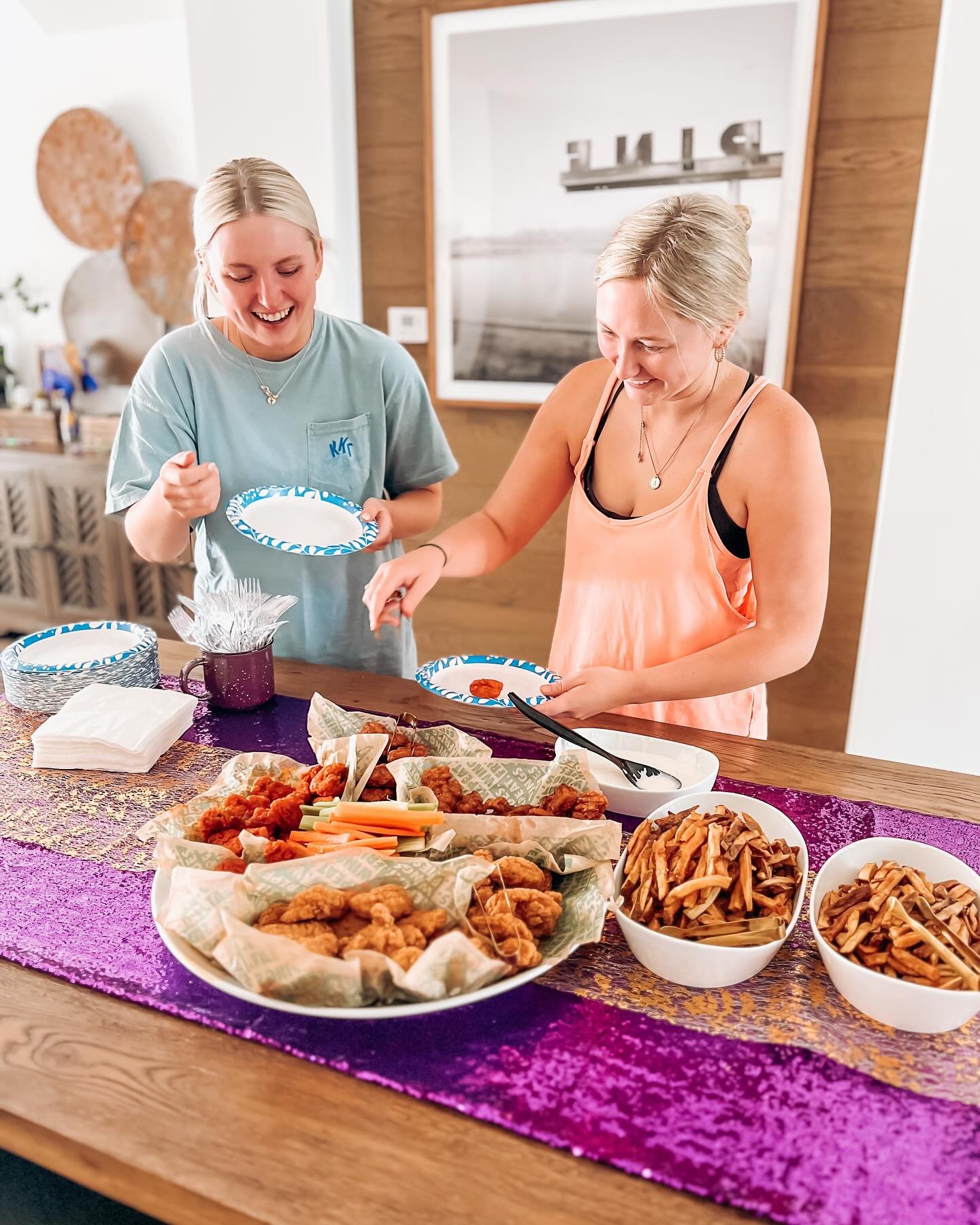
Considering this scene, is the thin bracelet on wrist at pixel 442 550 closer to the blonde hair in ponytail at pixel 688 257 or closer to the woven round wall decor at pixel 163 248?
the blonde hair in ponytail at pixel 688 257

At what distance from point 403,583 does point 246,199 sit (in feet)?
2.45

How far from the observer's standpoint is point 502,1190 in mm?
783

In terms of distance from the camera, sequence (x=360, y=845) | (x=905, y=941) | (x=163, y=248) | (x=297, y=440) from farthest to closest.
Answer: (x=163, y=248) < (x=297, y=440) < (x=360, y=845) < (x=905, y=941)

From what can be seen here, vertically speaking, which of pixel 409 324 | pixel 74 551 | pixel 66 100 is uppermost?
pixel 66 100

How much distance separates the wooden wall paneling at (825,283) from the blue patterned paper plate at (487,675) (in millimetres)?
1700

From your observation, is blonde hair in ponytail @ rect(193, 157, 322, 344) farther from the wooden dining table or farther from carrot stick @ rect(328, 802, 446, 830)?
the wooden dining table

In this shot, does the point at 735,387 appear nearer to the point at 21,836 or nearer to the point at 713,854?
the point at 713,854

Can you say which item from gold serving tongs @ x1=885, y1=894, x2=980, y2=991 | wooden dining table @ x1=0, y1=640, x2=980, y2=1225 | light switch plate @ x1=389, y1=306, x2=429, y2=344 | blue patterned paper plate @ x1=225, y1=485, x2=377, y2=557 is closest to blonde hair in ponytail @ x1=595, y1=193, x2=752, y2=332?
blue patterned paper plate @ x1=225, y1=485, x2=377, y2=557

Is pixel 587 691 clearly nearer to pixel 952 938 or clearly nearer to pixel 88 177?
pixel 952 938

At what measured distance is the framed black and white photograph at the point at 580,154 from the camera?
2.78 meters

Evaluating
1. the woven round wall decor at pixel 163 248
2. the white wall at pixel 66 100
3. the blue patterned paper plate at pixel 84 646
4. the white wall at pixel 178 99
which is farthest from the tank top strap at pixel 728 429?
the white wall at pixel 66 100

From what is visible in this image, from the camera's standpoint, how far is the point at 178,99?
151 inches

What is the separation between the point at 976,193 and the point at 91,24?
3.53 metres

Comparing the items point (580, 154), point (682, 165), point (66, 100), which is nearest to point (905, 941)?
point (682, 165)
